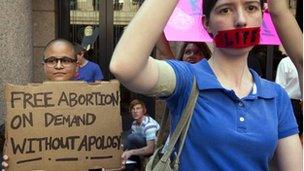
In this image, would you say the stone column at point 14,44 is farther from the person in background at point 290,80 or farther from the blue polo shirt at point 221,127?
the blue polo shirt at point 221,127

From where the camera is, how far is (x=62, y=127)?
261 cm

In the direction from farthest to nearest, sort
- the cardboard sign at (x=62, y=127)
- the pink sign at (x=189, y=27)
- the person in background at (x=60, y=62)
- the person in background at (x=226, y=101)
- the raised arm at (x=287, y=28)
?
the person in background at (x=60, y=62) → the pink sign at (x=189, y=27) → the cardboard sign at (x=62, y=127) → the raised arm at (x=287, y=28) → the person in background at (x=226, y=101)

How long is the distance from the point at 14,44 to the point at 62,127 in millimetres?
4065

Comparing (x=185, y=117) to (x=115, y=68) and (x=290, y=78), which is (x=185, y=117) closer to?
(x=115, y=68)

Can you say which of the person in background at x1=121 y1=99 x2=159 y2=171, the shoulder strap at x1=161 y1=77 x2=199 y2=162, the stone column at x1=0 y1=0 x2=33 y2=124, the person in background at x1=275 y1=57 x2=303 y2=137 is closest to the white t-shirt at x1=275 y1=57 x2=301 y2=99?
the person in background at x1=275 y1=57 x2=303 y2=137

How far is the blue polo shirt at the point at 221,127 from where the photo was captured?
A: 153cm

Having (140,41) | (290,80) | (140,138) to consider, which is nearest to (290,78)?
(290,80)

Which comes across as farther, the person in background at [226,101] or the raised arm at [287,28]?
the raised arm at [287,28]

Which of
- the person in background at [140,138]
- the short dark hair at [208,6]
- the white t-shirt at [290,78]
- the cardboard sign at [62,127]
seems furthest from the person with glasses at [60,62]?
the white t-shirt at [290,78]

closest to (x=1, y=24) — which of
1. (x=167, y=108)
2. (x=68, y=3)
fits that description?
(x=68, y=3)

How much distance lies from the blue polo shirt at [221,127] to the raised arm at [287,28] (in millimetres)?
199

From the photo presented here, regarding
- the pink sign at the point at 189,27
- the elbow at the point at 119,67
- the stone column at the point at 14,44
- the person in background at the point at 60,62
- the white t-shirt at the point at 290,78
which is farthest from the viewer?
the stone column at the point at 14,44

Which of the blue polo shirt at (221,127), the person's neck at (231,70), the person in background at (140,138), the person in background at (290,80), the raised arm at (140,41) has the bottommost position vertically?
the person in background at (140,138)

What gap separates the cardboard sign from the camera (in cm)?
256
